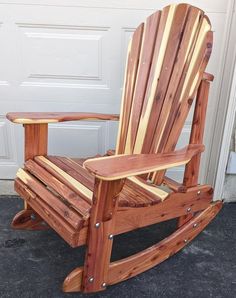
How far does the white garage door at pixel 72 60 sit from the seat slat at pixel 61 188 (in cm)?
47

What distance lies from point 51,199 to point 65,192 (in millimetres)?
54

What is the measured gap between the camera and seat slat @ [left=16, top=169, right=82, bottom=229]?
3.20 ft

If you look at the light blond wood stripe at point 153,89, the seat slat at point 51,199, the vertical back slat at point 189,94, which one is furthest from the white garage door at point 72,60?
the seat slat at point 51,199

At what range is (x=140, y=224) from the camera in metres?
1.13

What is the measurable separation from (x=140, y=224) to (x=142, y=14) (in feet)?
3.28

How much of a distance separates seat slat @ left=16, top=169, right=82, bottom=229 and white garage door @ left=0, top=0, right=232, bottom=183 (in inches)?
20.3

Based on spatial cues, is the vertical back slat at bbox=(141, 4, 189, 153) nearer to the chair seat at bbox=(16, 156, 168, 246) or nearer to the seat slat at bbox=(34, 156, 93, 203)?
the chair seat at bbox=(16, 156, 168, 246)

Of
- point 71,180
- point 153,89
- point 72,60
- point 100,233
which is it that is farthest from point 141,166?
point 72,60

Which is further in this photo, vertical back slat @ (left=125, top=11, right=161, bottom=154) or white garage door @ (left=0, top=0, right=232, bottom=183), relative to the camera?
white garage door @ (left=0, top=0, right=232, bottom=183)

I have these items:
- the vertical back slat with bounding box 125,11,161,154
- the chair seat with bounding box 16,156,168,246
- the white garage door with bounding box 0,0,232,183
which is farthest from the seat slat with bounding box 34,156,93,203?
the white garage door with bounding box 0,0,232,183

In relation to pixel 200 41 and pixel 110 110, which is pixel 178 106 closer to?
pixel 200 41

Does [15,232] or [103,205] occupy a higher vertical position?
[103,205]

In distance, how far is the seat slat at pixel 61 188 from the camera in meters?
1.01

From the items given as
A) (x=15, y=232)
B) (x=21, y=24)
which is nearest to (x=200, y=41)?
(x=21, y=24)
